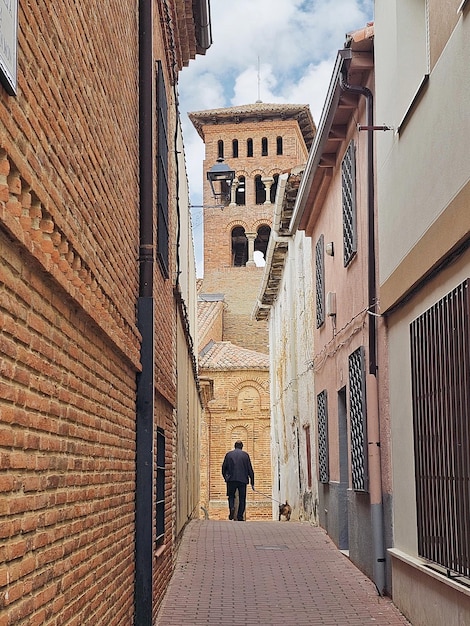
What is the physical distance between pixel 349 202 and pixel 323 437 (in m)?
4.40

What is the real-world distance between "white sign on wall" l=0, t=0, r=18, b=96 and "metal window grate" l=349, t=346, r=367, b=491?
7.98 metres

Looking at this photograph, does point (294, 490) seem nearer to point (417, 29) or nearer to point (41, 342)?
point (417, 29)

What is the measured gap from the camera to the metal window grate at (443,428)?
6.65m

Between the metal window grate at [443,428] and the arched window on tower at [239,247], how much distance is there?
164 ft

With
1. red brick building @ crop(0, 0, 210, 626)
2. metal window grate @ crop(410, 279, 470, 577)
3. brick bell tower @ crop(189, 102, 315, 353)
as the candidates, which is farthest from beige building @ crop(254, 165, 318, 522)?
brick bell tower @ crop(189, 102, 315, 353)

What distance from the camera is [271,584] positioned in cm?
1078

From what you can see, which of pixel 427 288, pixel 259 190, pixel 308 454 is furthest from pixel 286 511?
pixel 259 190

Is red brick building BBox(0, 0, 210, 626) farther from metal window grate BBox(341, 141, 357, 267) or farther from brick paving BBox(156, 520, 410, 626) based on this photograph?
metal window grate BBox(341, 141, 357, 267)

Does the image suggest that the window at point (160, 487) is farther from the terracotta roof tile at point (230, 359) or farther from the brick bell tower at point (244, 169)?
the brick bell tower at point (244, 169)

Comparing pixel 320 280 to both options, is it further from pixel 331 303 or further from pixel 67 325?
pixel 67 325

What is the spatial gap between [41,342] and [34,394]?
226mm

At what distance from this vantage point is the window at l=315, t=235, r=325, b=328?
1551 centimetres

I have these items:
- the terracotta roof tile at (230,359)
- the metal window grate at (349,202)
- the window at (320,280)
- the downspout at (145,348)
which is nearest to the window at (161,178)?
A: the downspout at (145,348)

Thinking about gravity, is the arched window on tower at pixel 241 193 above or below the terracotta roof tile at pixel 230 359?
above
